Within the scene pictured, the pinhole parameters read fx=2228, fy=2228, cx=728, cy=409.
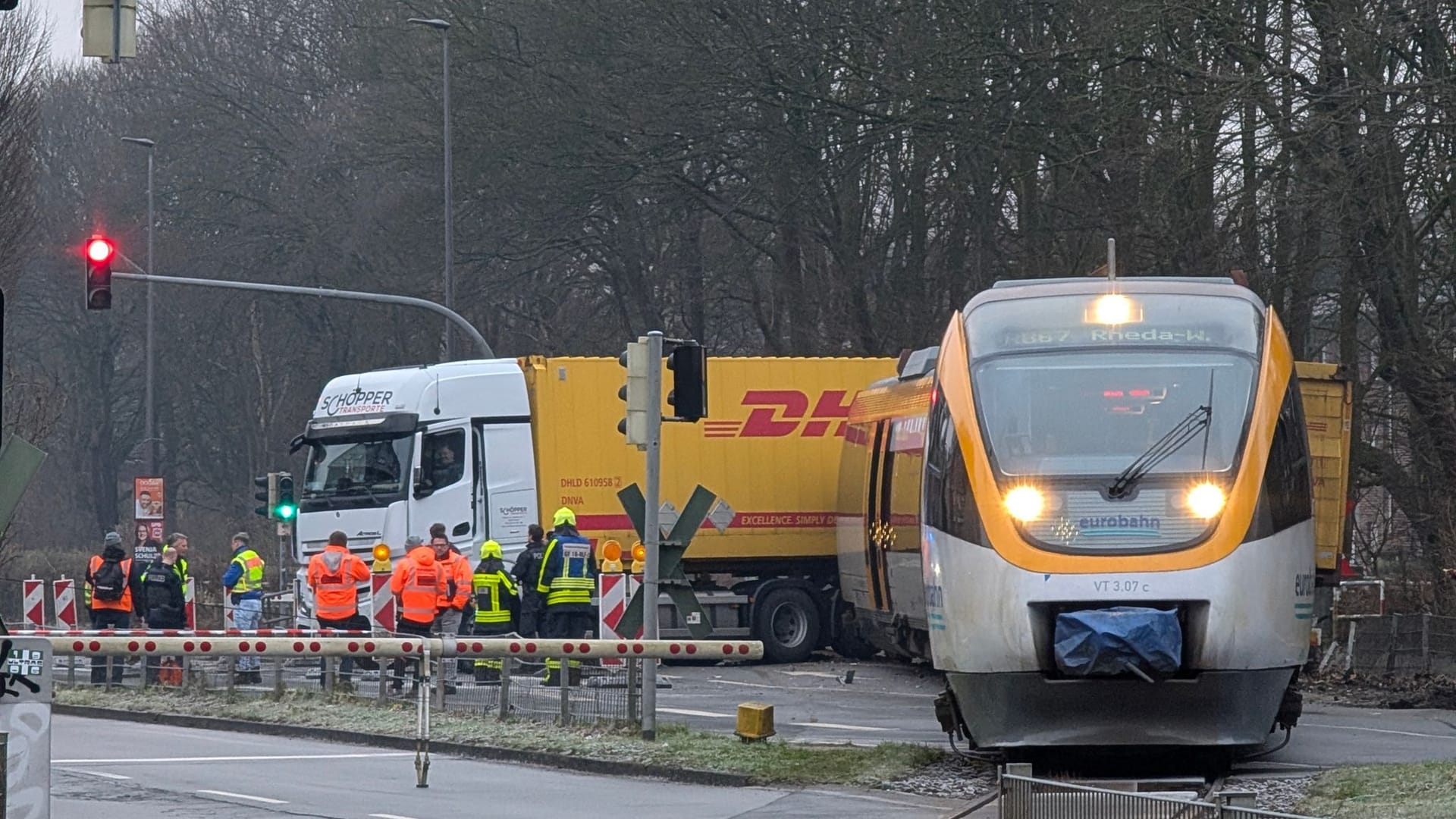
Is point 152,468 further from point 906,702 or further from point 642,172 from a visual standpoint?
point 906,702

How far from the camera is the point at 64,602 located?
1128 inches

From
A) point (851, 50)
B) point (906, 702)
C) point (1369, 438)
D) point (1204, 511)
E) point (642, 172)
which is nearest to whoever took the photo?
point (1204, 511)

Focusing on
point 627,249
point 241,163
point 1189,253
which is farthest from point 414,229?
point 1189,253

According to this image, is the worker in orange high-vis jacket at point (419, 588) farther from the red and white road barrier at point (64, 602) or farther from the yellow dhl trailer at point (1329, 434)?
the yellow dhl trailer at point (1329, 434)

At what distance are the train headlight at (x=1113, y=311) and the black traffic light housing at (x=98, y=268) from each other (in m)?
18.2

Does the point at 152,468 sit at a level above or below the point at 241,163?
below

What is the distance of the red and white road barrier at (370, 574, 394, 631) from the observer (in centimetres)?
2377

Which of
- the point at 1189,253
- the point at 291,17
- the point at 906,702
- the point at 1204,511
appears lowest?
the point at 906,702

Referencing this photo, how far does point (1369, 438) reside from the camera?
1090 inches

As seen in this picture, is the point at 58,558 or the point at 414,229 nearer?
the point at 414,229

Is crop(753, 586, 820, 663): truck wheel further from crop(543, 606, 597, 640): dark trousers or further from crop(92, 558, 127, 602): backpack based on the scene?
crop(92, 558, 127, 602): backpack

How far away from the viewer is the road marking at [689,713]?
19.6 m

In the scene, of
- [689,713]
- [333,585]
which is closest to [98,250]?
[333,585]

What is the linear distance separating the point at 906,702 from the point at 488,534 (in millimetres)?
7314
